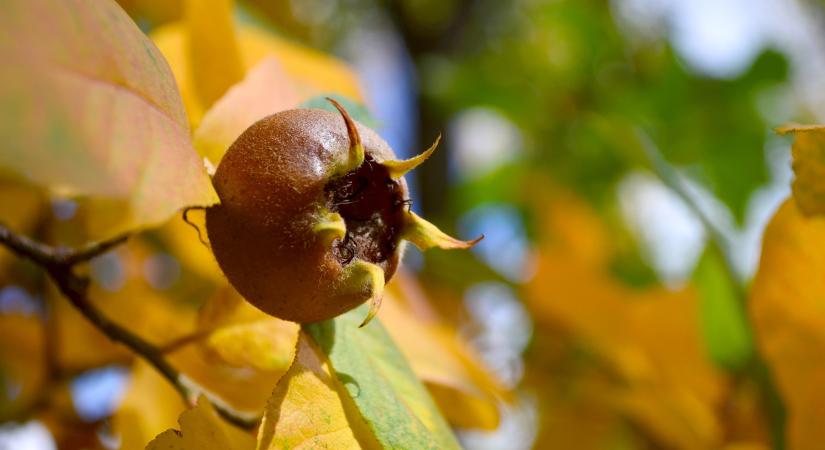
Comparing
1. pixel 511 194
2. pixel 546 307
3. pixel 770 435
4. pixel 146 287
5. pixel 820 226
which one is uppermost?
pixel 820 226

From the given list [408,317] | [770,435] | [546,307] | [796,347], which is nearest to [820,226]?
[796,347]

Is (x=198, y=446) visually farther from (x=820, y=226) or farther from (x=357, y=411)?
(x=820, y=226)

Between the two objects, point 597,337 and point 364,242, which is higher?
point 364,242

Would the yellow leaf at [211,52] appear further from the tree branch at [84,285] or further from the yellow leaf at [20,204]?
the yellow leaf at [20,204]

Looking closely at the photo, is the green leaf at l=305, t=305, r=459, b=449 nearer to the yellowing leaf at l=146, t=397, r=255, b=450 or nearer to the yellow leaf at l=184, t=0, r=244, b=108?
the yellowing leaf at l=146, t=397, r=255, b=450

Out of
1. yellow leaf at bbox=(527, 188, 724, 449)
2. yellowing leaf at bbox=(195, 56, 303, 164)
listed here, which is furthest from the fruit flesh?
yellow leaf at bbox=(527, 188, 724, 449)
